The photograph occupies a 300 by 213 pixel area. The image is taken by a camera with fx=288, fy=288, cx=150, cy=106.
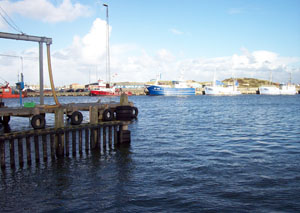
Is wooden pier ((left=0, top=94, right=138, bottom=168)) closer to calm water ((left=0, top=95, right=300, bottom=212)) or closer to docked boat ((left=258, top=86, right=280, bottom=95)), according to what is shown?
calm water ((left=0, top=95, right=300, bottom=212))

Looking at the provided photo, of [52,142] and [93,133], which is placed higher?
[93,133]

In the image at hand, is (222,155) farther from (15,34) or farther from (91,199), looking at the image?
(15,34)

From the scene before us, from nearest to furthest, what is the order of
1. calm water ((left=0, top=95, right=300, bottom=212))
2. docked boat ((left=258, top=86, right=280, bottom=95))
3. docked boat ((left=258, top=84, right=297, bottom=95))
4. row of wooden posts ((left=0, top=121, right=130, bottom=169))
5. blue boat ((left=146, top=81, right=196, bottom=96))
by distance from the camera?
calm water ((left=0, top=95, right=300, bottom=212)) → row of wooden posts ((left=0, top=121, right=130, bottom=169)) → blue boat ((left=146, top=81, right=196, bottom=96)) → docked boat ((left=258, top=84, right=297, bottom=95)) → docked boat ((left=258, top=86, right=280, bottom=95))

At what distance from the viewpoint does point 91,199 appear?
11242 millimetres

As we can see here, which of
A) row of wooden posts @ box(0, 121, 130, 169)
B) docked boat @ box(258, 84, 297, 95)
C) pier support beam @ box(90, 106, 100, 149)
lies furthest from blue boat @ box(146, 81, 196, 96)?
pier support beam @ box(90, 106, 100, 149)

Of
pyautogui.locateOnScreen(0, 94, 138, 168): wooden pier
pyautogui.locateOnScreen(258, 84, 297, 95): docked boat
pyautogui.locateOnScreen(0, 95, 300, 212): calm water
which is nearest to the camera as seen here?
pyautogui.locateOnScreen(0, 95, 300, 212): calm water

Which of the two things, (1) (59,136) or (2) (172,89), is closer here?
(1) (59,136)

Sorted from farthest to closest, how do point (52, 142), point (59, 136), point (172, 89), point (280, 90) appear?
point (280, 90) → point (172, 89) → point (59, 136) → point (52, 142)

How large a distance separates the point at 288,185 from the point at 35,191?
35.8 feet

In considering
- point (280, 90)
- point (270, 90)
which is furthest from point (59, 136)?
point (280, 90)

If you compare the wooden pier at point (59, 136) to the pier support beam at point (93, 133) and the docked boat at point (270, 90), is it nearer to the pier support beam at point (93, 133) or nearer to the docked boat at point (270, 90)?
the pier support beam at point (93, 133)

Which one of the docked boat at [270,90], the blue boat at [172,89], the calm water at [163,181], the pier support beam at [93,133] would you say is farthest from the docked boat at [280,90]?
the pier support beam at [93,133]

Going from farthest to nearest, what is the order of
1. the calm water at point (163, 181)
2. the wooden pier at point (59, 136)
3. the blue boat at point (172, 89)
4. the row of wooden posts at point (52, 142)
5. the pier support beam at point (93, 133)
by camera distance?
the blue boat at point (172, 89), the pier support beam at point (93, 133), the wooden pier at point (59, 136), the row of wooden posts at point (52, 142), the calm water at point (163, 181)

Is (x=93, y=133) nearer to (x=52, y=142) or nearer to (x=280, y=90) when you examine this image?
(x=52, y=142)
